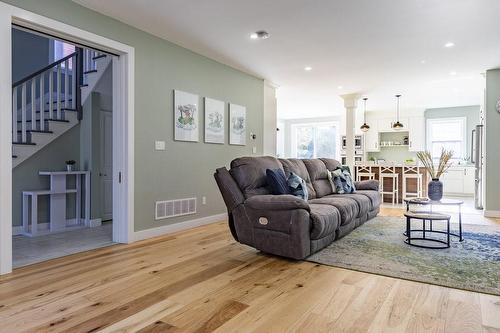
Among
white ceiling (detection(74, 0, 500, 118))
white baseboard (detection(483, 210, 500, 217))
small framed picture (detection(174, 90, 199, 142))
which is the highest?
white ceiling (detection(74, 0, 500, 118))

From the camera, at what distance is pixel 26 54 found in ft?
20.0

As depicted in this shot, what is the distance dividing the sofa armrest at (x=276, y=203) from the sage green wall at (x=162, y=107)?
5.09 ft

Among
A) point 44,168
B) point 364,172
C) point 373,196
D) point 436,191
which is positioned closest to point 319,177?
point 373,196

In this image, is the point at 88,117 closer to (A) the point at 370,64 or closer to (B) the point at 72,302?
(B) the point at 72,302

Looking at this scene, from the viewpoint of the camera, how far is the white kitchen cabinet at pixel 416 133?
988cm

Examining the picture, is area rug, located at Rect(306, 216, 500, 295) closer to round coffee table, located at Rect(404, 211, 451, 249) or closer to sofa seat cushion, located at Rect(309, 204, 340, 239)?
round coffee table, located at Rect(404, 211, 451, 249)

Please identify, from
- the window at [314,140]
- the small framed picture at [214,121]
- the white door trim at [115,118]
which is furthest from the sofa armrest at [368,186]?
the window at [314,140]

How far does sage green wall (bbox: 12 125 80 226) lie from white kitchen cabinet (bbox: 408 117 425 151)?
9.18 m

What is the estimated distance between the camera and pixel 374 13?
3525 mm

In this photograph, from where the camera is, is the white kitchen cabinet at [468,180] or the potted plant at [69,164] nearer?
the potted plant at [69,164]

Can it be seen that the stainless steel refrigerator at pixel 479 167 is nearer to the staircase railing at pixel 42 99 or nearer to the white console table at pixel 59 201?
the white console table at pixel 59 201

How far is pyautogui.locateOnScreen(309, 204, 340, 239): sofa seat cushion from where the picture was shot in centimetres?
310

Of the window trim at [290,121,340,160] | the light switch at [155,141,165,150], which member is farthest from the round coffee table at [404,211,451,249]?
the window trim at [290,121,340,160]

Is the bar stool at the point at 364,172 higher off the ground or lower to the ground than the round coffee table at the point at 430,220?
higher
